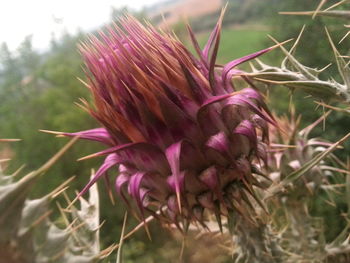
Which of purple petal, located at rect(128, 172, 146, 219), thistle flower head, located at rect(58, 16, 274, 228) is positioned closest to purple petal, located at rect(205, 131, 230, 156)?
thistle flower head, located at rect(58, 16, 274, 228)

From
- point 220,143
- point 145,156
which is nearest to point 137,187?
point 145,156

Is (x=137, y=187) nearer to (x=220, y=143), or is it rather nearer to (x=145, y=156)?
(x=145, y=156)

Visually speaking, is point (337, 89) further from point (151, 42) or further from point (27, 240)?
point (27, 240)

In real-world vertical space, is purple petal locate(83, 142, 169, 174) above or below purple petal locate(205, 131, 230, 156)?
above

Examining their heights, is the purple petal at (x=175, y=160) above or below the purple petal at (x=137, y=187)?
above

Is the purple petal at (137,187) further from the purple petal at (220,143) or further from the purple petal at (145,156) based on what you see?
the purple petal at (220,143)

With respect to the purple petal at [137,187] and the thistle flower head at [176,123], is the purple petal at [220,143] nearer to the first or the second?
the thistle flower head at [176,123]

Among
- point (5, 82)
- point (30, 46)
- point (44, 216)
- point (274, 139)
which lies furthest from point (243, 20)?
point (44, 216)

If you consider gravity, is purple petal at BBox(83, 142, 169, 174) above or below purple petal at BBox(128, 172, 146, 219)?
above

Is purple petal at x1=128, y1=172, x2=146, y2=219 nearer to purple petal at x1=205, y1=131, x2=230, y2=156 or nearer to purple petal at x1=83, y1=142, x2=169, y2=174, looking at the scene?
purple petal at x1=83, y1=142, x2=169, y2=174

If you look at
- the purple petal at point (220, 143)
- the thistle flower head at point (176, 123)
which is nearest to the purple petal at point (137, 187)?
the thistle flower head at point (176, 123)
